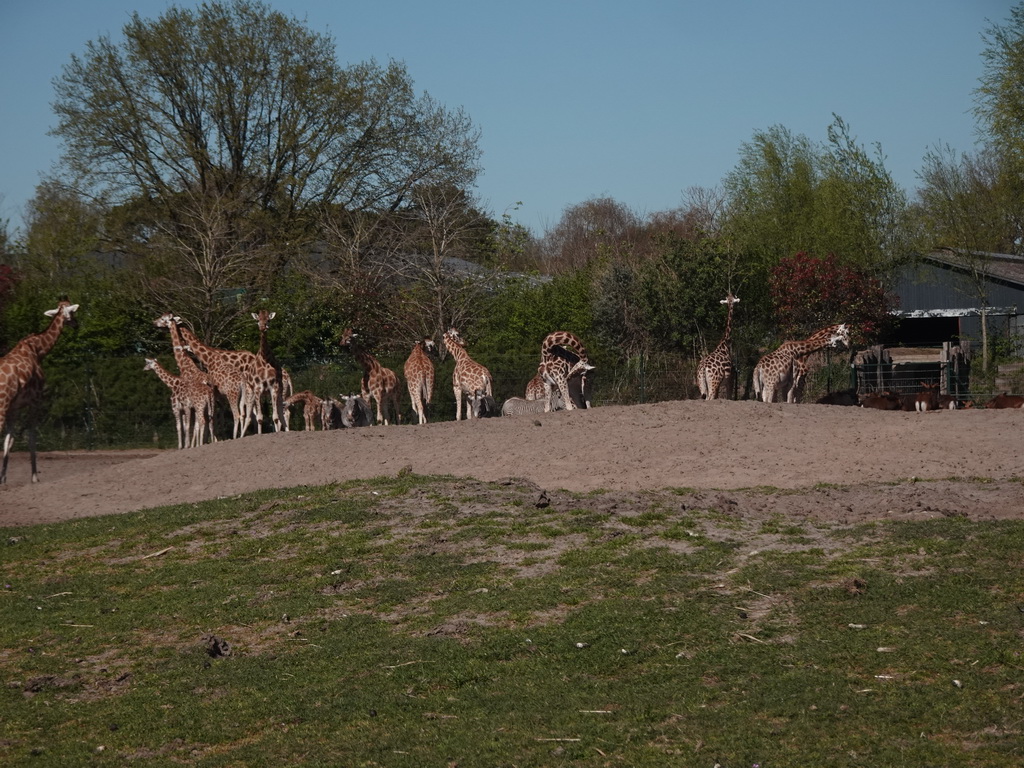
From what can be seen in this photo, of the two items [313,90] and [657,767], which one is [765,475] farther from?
[313,90]

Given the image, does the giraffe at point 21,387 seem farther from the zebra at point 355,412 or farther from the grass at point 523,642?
the grass at point 523,642

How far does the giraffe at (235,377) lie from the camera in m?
22.6

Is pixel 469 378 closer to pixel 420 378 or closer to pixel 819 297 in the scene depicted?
pixel 420 378

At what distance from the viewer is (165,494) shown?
15.2m

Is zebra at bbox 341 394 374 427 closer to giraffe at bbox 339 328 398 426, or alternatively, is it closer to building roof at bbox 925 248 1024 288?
giraffe at bbox 339 328 398 426

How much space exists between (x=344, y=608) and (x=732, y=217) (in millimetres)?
34329

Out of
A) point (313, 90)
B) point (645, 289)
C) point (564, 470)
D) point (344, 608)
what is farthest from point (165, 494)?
point (313, 90)

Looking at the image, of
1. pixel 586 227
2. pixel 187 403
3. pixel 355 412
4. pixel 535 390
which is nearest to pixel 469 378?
pixel 355 412

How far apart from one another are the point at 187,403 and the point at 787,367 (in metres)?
12.1

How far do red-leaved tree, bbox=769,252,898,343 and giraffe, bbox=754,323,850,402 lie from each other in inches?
384

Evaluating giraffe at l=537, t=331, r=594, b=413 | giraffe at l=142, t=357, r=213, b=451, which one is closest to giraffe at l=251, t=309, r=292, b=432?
giraffe at l=142, t=357, r=213, b=451

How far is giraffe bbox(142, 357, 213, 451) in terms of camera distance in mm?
23094

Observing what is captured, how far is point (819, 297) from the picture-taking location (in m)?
32.7

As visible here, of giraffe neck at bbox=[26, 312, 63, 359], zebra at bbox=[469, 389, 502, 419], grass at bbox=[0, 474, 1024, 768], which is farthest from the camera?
zebra at bbox=[469, 389, 502, 419]
